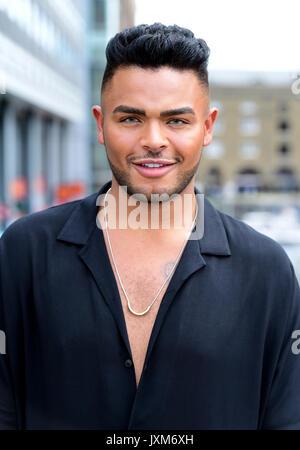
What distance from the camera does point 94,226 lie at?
1.82 m

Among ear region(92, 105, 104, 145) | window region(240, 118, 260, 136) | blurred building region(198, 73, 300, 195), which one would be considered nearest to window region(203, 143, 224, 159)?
blurred building region(198, 73, 300, 195)

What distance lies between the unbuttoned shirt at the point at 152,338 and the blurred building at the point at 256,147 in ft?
156

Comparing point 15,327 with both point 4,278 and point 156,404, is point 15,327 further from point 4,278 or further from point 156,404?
point 156,404

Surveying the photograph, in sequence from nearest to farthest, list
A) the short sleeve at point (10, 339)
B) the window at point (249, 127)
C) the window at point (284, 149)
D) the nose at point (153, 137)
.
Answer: the nose at point (153, 137)
the short sleeve at point (10, 339)
the window at point (249, 127)
the window at point (284, 149)

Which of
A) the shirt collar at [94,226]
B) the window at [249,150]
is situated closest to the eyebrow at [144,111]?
the shirt collar at [94,226]

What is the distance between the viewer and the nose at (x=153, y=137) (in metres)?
1.58

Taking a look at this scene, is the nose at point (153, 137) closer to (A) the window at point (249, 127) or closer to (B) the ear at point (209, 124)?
(B) the ear at point (209, 124)

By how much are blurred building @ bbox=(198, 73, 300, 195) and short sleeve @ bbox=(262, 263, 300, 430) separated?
47456 millimetres

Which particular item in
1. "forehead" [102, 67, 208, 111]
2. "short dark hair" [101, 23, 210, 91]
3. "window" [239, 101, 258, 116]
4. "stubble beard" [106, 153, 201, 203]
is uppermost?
"window" [239, 101, 258, 116]

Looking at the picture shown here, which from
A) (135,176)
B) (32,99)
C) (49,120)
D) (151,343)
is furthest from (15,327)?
(49,120)

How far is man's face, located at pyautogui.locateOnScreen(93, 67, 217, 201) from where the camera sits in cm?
158

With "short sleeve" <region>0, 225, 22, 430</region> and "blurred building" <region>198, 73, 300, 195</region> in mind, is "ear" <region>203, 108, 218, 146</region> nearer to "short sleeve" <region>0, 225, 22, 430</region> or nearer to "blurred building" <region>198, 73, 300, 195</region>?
"short sleeve" <region>0, 225, 22, 430</region>

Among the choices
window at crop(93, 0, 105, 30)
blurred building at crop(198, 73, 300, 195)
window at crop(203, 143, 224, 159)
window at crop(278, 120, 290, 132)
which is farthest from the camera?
window at crop(203, 143, 224, 159)
